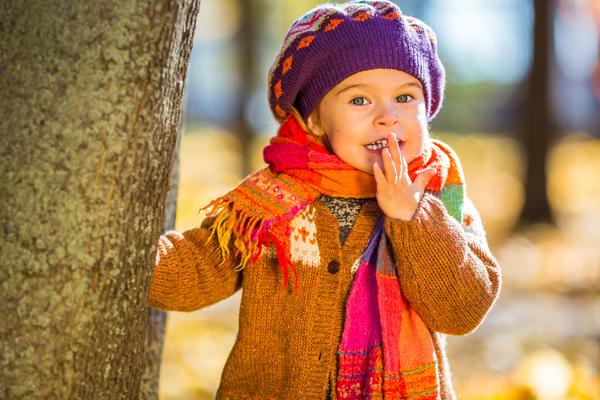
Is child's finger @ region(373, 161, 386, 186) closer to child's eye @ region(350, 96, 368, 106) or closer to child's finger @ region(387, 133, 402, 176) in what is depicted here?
child's finger @ region(387, 133, 402, 176)

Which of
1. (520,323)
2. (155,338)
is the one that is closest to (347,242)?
(155,338)

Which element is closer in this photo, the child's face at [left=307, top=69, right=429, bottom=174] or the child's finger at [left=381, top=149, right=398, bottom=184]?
the child's finger at [left=381, top=149, right=398, bottom=184]

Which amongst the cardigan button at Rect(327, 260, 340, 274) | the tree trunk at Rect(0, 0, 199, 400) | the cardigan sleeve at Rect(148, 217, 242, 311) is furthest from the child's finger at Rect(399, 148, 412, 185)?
the tree trunk at Rect(0, 0, 199, 400)

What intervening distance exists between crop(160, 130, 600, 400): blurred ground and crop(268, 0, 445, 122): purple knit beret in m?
1.72

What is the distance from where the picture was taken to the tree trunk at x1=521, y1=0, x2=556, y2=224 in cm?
1016

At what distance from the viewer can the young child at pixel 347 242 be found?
230 cm

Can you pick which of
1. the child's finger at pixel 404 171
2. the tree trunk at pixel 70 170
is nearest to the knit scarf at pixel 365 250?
the child's finger at pixel 404 171

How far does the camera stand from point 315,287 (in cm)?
241

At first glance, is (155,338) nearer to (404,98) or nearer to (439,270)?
(439,270)

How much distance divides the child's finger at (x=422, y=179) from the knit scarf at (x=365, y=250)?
6 centimetres

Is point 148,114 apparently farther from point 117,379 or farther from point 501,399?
point 501,399


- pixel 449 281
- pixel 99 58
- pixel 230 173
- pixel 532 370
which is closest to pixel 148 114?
pixel 99 58

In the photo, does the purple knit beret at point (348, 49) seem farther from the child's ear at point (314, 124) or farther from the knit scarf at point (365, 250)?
the knit scarf at point (365, 250)

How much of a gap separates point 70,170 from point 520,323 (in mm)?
5245
